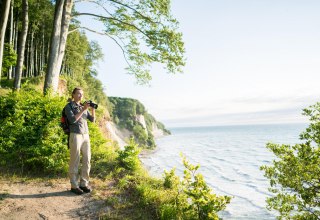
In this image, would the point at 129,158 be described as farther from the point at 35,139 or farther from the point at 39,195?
the point at 35,139

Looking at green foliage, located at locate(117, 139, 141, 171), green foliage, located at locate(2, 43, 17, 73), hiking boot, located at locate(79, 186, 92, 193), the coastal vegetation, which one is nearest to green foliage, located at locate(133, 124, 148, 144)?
green foliage, located at locate(2, 43, 17, 73)

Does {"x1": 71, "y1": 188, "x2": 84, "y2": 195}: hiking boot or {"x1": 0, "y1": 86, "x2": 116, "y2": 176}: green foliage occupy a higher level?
{"x1": 0, "y1": 86, "x2": 116, "y2": 176}: green foliage

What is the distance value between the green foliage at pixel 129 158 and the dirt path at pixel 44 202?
1.82m

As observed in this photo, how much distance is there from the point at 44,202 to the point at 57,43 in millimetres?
8697

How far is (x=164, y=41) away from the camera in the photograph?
47.7 ft

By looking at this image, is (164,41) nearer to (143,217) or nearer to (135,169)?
(135,169)

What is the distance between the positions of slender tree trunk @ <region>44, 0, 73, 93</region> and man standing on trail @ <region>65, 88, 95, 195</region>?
5.90 meters

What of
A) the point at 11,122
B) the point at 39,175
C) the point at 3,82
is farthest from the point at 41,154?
the point at 3,82

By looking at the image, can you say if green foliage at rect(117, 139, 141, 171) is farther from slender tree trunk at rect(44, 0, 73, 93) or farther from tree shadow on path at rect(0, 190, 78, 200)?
slender tree trunk at rect(44, 0, 73, 93)

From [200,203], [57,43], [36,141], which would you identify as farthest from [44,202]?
[57,43]

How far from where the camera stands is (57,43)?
12922 mm

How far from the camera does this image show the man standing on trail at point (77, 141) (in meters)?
6.89

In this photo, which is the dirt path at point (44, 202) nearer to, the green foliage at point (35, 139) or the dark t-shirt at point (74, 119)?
the green foliage at point (35, 139)

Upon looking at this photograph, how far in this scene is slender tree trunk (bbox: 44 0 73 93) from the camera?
12664 millimetres
